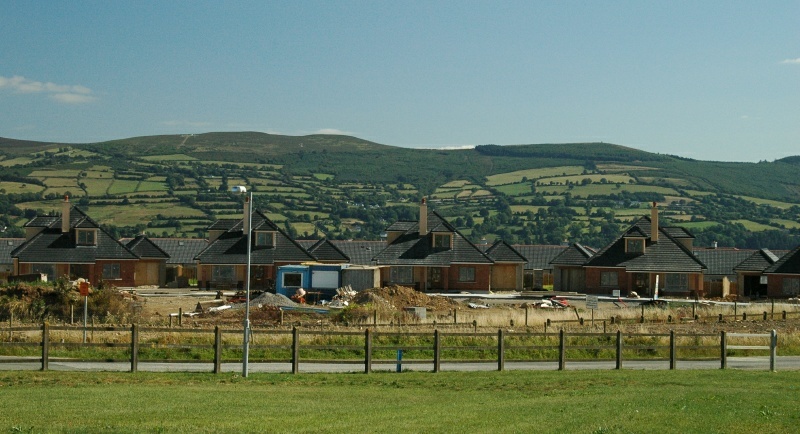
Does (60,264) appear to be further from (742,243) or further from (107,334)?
(742,243)

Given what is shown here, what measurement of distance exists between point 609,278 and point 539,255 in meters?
17.8

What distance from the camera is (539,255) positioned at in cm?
9612

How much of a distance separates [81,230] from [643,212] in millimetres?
126771

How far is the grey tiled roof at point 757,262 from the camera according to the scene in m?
79.7

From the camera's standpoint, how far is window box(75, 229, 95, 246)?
260ft

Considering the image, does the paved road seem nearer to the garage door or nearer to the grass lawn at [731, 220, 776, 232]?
the garage door

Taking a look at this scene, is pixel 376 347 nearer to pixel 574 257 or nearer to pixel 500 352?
pixel 500 352

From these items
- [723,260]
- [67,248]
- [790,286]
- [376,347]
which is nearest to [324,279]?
[67,248]

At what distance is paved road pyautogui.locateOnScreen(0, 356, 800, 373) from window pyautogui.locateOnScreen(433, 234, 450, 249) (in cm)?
4641

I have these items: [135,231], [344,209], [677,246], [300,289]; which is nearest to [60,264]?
[300,289]

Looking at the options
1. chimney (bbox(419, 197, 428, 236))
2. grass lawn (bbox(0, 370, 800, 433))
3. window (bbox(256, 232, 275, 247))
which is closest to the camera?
grass lawn (bbox(0, 370, 800, 433))

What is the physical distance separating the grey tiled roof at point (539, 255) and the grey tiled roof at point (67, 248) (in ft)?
118

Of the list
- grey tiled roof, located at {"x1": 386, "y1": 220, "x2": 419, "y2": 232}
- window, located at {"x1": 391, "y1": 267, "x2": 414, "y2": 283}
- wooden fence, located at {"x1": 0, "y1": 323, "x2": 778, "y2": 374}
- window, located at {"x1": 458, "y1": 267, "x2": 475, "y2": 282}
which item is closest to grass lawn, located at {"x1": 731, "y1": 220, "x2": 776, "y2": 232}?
grey tiled roof, located at {"x1": 386, "y1": 220, "x2": 419, "y2": 232}

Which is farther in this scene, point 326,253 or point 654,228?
point 326,253
